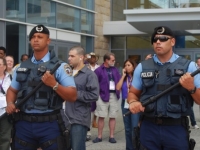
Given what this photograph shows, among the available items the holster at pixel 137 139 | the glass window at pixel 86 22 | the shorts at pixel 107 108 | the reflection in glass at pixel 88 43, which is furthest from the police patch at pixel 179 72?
the reflection in glass at pixel 88 43

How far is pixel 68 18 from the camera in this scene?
56.4 feet

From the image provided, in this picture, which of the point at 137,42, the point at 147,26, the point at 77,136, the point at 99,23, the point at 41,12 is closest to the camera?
the point at 77,136

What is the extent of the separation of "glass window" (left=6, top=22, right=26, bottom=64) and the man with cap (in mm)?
10046

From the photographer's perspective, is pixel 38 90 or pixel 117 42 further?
pixel 117 42

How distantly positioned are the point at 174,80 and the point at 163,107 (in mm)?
273

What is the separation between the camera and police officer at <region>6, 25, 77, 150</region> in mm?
3971

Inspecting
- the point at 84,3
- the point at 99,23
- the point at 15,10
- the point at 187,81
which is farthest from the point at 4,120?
the point at 99,23

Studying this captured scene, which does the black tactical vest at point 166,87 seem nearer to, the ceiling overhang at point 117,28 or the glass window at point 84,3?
the glass window at point 84,3

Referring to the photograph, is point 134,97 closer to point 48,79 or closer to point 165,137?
point 165,137

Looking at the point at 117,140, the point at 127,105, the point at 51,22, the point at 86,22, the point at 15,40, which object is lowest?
the point at 117,140

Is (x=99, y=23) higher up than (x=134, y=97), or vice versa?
(x=99, y=23)

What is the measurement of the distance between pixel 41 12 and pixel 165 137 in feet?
39.6

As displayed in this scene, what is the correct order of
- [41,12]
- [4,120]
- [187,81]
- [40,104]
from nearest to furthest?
1. [187,81]
2. [40,104]
3. [4,120]
4. [41,12]

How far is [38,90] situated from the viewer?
3975mm
